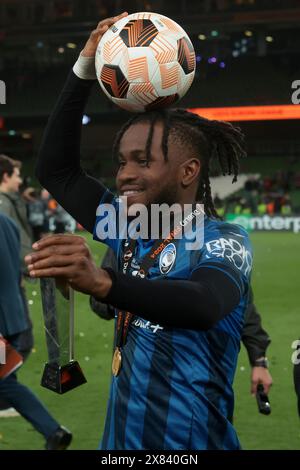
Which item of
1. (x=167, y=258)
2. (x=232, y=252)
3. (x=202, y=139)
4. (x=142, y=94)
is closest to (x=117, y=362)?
(x=167, y=258)

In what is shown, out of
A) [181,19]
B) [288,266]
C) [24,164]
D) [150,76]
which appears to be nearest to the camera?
[150,76]

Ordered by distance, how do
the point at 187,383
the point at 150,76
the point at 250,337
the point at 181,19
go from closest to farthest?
the point at 187,383 → the point at 150,76 → the point at 250,337 → the point at 181,19

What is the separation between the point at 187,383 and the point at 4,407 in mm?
4410

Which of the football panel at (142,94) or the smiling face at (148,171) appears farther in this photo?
the football panel at (142,94)

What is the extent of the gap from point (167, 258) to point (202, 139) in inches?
Answer: 17.4

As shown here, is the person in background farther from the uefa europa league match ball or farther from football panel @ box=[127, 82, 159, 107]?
football panel @ box=[127, 82, 159, 107]

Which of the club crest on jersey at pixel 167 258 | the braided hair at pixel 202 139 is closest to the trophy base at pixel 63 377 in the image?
the club crest on jersey at pixel 167 258

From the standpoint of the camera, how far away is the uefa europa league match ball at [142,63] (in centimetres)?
289

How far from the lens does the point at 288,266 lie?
16.4 m

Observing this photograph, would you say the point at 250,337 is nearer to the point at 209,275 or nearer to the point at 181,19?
the point at 209,275

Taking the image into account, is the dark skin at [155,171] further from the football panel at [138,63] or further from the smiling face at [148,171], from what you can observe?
the football panel at [138,63]

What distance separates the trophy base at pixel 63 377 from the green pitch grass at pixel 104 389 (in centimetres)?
338

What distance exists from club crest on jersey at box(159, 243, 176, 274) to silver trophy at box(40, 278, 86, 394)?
347 millimetres

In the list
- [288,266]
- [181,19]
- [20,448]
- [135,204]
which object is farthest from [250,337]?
[181,19]
